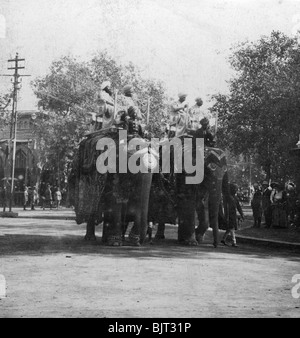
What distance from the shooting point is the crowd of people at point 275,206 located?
902 inches

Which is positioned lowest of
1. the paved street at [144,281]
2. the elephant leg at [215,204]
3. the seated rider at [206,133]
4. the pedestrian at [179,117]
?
the paved street at [144,281]

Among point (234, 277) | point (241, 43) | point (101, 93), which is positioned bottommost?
point (234, 277)

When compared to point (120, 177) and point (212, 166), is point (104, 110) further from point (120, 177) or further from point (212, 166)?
point (212, 166)

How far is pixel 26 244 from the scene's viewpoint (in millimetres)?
13031

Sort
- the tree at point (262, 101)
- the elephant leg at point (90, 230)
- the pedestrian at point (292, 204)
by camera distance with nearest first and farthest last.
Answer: the elephant leg at point (90, 230) < the pedestrian at point (292, 204) < the tree at point (262, 101)

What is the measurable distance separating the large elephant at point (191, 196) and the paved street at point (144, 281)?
3.42ft

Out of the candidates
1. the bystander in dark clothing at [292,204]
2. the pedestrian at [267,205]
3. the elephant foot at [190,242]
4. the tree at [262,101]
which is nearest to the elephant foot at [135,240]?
the elephant foot at [190,242]

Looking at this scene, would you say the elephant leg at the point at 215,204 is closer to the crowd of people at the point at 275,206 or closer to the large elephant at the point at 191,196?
the large elephant at the point at 191,196

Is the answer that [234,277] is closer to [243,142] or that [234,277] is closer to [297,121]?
[297,121]

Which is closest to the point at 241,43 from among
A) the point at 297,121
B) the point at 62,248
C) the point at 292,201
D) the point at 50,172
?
the point at 297,121

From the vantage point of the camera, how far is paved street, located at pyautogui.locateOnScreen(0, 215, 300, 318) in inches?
251

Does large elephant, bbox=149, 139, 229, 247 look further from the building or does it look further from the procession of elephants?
the building

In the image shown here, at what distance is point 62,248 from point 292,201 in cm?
1323

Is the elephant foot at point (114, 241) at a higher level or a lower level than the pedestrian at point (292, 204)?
lower
